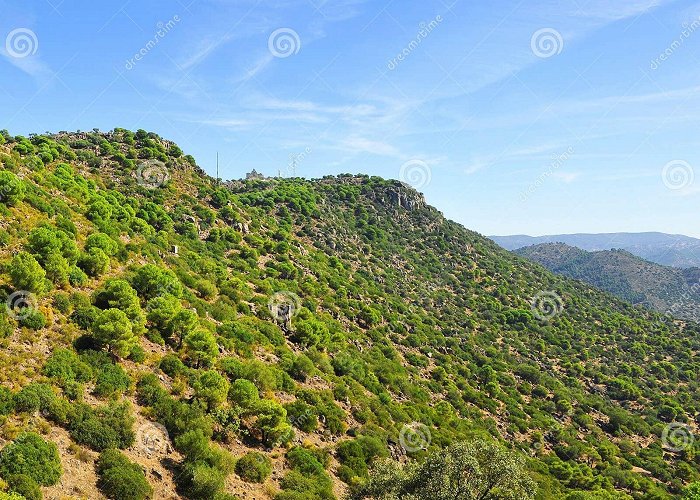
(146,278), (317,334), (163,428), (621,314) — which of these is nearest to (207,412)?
(163,428)

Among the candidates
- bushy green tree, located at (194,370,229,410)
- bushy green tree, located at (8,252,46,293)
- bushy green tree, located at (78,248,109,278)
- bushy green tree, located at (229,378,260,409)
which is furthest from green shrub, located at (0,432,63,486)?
bushy green tree, located at (78,248,109,278)

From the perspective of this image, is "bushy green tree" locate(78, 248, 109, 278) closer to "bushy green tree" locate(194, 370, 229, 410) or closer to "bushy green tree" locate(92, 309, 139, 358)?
"bushy green tree" locate(92, 309, 139, 358)

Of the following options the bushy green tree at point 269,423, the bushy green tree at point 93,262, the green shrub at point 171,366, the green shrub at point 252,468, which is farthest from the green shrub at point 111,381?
the bushy green tree at point 93,262

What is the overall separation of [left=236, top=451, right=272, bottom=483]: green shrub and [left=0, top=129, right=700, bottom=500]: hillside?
9 cm

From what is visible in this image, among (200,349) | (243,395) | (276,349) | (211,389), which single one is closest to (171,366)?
(200,349)

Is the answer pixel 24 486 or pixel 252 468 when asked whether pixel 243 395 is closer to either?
pixel 252 468

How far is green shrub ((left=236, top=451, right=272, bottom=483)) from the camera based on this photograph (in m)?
18.0

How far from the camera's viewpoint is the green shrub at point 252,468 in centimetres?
1795

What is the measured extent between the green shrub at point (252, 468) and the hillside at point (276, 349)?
91 mm

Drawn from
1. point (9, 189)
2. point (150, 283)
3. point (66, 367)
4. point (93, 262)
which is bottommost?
point (66, 367)

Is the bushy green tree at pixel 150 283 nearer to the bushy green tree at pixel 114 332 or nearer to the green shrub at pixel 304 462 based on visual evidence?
the bushy green tree at pixel 114 332

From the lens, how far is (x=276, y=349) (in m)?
30.2

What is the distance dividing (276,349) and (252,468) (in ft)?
40.2

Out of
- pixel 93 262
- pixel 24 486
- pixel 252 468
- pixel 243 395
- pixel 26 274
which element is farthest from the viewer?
pixel 93 262
